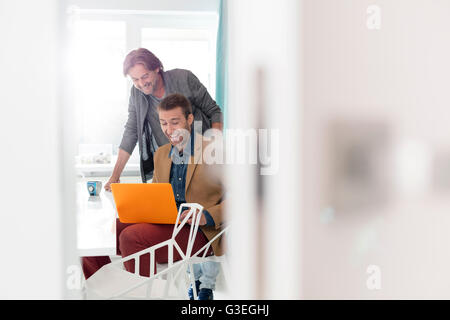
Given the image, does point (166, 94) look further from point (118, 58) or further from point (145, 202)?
point (145, 202)

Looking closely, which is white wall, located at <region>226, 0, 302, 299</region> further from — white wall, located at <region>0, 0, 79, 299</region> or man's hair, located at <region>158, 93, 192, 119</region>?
man's hair, located at <region>158, 93, 192, 119</region>

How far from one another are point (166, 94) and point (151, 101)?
70 mm

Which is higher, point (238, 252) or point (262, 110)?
point (262, 110)

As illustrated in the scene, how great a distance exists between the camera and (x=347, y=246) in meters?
0.39

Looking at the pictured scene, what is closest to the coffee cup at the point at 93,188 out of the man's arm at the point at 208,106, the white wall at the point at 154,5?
the man's arm at the point at 208,106

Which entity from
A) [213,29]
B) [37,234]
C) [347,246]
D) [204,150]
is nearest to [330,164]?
[347,246]

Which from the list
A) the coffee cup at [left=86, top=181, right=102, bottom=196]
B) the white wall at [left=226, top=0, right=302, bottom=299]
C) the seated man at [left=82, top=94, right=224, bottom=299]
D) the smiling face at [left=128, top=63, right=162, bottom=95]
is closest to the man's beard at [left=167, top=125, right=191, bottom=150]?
the seated man at [left=82, top=94, right=224, bottom=299]

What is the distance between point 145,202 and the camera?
45.5 inches

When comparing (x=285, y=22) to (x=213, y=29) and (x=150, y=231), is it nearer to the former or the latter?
(x=150, y=231)

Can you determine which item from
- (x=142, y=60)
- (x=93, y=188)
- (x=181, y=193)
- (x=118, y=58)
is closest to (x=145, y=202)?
(x=181, y=193)

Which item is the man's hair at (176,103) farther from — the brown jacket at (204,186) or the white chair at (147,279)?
the white chair at (147,279)

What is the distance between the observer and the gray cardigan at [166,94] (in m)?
1.58

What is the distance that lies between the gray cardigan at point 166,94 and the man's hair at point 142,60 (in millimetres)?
53
